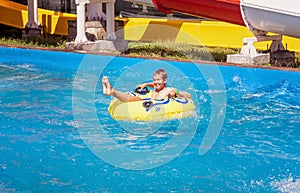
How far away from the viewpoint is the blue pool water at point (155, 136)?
17.5 feet

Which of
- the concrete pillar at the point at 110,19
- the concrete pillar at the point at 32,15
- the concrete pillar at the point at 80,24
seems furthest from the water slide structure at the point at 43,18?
the concrete pillar at the point at 80,24

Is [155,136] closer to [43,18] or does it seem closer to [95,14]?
[95,14]

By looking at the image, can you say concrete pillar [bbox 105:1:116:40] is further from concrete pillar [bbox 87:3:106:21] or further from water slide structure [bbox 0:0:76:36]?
water slide structure [bbox 0:0:76:36]

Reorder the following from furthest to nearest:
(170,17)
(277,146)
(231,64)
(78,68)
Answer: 1. (170,17)
2. (78,68)
3. (231,64)
4. (277,146)

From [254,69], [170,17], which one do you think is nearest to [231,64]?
[254,69]

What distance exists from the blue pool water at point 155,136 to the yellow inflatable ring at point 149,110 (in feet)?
0.40

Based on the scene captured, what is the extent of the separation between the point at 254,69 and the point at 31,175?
5410 mm

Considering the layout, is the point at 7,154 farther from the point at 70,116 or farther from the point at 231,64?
the point at 231,64

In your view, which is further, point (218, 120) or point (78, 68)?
point (78, 68)

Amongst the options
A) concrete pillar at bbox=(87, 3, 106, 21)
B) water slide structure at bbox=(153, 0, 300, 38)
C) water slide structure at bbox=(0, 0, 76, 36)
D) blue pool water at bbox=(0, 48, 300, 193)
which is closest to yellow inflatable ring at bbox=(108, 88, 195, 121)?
blue pool water at bbox=(0, 48, 300, 193)

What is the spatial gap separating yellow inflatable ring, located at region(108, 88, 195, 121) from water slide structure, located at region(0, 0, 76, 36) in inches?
333

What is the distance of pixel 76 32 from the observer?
13867 mm

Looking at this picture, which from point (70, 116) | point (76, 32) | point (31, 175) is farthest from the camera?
point (76, 32)

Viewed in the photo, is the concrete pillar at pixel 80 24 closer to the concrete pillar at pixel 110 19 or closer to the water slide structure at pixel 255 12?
the concrete pillar at pixel 110 19
